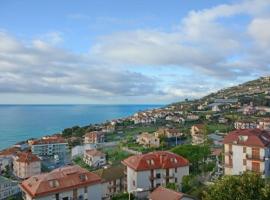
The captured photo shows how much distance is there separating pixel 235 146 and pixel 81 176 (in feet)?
55.5

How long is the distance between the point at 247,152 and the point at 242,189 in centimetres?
1853

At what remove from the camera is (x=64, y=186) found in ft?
116

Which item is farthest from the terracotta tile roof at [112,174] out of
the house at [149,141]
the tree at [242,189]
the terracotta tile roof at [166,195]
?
the house at [149,141]

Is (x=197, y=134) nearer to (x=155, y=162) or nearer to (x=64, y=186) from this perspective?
(x=155, y=162)

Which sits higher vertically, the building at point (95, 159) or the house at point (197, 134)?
the house at point (197, 134)

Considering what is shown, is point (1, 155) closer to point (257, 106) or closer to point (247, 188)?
point (247, 188)

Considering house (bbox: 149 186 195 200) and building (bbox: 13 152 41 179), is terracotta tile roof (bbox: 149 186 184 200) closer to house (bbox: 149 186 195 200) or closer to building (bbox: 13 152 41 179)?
house (bbox: 149 186 195 200)

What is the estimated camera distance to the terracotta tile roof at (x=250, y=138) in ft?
129

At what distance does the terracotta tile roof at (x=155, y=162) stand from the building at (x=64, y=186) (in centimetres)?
753

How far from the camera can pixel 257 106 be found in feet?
489

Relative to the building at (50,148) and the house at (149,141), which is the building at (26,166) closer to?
the building at (50,148)

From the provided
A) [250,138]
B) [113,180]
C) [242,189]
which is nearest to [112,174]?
[113,180]

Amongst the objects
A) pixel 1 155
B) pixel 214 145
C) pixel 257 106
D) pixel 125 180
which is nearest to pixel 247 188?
pixel 125 180

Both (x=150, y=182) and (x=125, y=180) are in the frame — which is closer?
(x=150, y=182)
